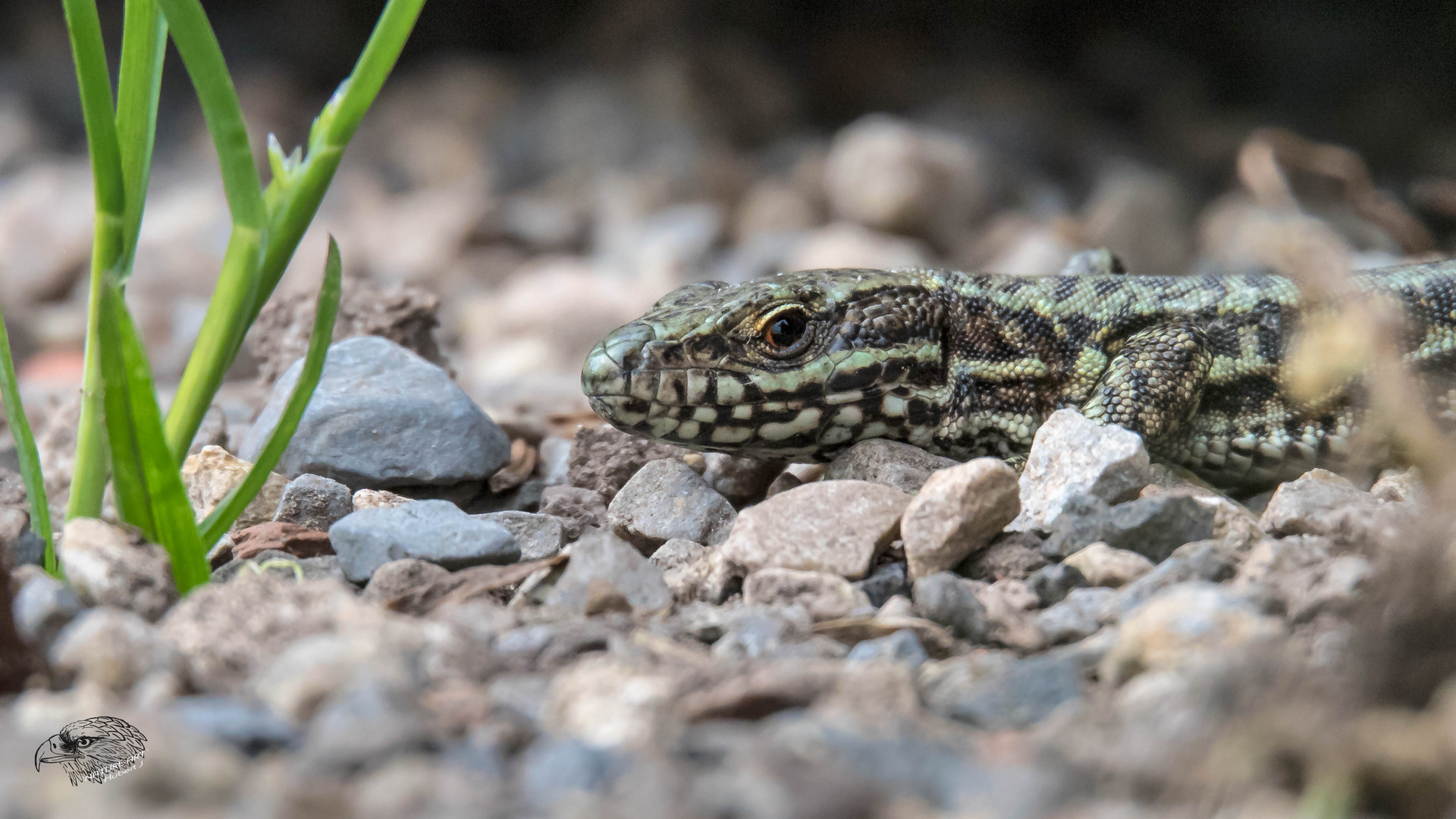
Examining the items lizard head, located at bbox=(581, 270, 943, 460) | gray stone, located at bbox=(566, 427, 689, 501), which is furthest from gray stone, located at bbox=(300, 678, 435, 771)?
gray stone, located at bbox=(566, 427, 689, 501)

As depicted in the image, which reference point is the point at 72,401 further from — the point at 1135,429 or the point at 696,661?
the point at 1135,429

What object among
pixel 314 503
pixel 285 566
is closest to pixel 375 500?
pixel 314 503

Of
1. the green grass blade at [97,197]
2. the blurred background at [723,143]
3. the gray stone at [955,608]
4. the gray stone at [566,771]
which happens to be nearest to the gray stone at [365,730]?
the gray stone at [566,771]

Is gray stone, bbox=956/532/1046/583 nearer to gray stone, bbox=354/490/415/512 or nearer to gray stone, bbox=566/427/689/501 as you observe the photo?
gray stone, bbox=566/427/689/501

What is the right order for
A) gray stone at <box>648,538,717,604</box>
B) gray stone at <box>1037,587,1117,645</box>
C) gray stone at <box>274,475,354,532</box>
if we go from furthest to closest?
gray stone at <box>274,475,354,532</box>, gray stone at <box>648,538,717,604</box>, gray stone at <box>1037,587,1117,645</box>

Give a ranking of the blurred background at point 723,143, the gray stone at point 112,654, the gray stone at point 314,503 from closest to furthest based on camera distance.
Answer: the gray stone at point 112,654 < the gray stone at point 314,503 < the blurred background at point 723,143

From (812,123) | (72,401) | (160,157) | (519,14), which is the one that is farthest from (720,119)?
(72,401)

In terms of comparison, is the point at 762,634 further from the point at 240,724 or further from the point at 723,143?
the point at 723,143

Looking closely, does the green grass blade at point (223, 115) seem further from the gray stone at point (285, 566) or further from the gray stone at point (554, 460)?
the gray stone at point (554, 460)
